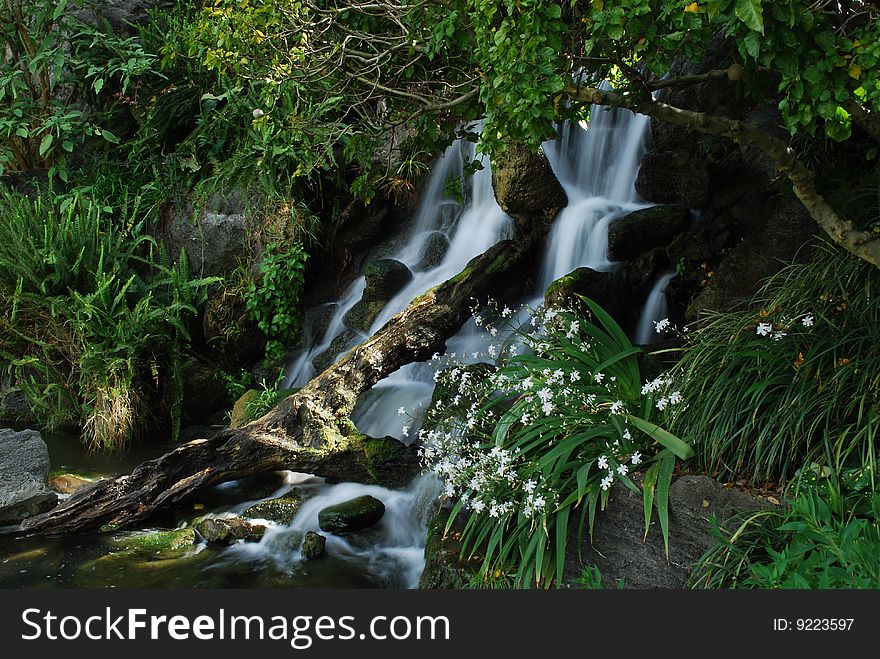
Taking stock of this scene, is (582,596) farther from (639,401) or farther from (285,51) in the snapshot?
(285,51)

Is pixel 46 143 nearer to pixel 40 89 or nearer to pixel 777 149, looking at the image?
pixel 40 89

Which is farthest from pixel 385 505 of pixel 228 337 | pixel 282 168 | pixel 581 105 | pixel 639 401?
pixel 282 168

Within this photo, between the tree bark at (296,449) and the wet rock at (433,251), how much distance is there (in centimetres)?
190

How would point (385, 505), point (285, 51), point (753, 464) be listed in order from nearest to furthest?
point (753, 464) < point (285, 51) < point (385, 505)

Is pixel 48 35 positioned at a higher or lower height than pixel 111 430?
higher

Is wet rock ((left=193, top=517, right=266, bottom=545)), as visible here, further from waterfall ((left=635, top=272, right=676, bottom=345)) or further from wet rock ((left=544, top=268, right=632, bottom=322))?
waterfall ((left=635, top=272, right=676, bottom=345))

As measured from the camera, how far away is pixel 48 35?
9.11m

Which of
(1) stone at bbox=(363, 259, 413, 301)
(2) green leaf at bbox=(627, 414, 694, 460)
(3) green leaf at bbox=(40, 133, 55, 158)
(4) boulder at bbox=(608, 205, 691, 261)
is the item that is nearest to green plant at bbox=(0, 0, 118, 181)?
(3) green leaf at bbox=(40, 133, 55, 158)

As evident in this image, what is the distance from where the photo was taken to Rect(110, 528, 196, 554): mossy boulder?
213 inches

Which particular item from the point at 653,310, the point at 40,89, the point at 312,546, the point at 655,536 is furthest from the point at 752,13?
the point at 40,89

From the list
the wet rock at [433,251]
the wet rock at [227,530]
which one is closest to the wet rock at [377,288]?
the wet rock at [433,251]

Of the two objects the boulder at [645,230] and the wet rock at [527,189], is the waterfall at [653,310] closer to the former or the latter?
the boulder at [645,230]

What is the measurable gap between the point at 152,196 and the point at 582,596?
305 inches

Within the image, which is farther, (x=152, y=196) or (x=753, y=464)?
(x=152, y=196)
